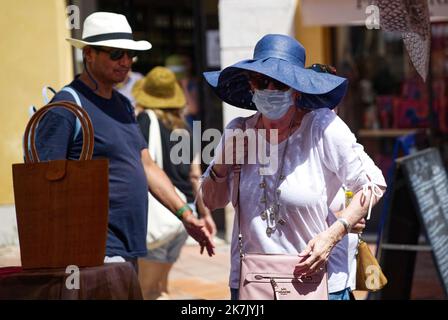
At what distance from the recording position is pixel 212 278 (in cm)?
768

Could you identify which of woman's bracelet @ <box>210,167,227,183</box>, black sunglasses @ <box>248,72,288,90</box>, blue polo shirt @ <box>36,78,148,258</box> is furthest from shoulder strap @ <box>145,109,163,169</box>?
black sunglasses @ <box>248,72,288,90</box>

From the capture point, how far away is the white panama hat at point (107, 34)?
429 cm

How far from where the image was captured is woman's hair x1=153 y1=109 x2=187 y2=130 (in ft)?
21.4

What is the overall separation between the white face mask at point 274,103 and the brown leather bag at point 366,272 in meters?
0.82

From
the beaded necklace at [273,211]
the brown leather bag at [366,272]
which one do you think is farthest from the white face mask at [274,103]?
the brown leather bag at [366,272]

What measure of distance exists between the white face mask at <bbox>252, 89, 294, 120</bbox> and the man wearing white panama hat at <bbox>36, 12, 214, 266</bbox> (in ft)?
2.77

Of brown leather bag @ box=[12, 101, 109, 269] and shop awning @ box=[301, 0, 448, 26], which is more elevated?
shop awning @ box=[301, 0, 448, 26]

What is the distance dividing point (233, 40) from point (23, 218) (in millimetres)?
5512

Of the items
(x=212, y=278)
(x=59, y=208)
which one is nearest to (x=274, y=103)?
(x=59, y=208)

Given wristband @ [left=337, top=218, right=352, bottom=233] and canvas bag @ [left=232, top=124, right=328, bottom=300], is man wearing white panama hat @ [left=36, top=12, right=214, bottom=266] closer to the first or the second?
canvas bag @ [left=232, top=124, right=328, bottom=300]

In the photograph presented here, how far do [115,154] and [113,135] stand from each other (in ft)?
0.28

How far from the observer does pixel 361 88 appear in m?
9.45

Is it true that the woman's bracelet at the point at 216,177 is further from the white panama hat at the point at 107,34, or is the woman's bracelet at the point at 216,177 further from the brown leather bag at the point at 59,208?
the white panama hat at the point at 107,34
